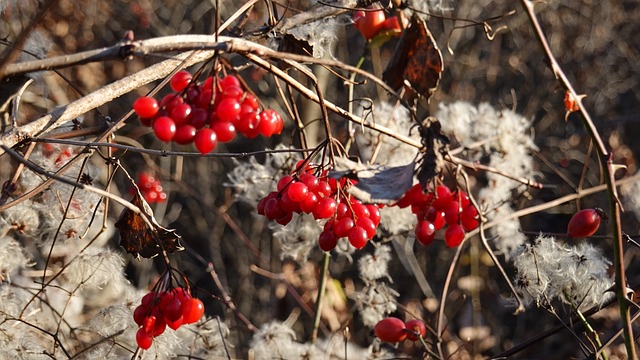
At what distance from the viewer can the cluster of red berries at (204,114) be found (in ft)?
4.68

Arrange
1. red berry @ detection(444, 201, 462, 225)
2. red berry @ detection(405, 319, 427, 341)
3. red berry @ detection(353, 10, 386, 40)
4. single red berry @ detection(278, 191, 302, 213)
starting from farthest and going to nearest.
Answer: red berry @ detection(353, 10, 386, 40)
red berry @ detection(405, 319, 427, 341)
red berry @ detection(444, 201, 462, 225)
single red berry @ detection(278, 191, 302, 213)

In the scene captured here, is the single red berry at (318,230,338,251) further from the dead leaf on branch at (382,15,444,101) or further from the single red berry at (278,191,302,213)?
the dead leaf on branch at (382,15,444,101)

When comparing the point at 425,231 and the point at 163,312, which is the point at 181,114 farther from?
the point at 425,231

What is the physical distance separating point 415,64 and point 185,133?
792 millimetres

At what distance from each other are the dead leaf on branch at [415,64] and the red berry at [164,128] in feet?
→ 2.55

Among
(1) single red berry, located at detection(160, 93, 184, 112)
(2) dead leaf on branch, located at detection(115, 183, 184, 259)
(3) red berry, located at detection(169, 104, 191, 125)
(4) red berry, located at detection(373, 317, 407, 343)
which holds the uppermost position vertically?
(1) single red berry, located at detection(160, 93, 184, 112)

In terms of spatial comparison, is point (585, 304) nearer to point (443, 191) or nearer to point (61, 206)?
point (443, 191)

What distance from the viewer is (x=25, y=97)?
15.7ft

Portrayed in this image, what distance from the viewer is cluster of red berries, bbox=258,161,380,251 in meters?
1.58

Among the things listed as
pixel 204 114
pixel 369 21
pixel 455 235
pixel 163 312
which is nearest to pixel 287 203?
pixel 204 114

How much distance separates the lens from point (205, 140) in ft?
4.67

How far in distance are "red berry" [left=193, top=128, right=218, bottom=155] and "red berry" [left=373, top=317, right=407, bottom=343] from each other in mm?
958

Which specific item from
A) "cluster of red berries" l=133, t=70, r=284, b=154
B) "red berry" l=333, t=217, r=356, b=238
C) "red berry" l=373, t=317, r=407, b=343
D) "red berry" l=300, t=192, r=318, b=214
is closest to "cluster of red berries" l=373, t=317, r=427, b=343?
"red berry" l=373, t=317, r=407, b=343

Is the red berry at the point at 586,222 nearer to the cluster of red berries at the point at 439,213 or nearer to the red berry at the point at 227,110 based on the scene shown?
the cluster of red berries at the point at 439,213
